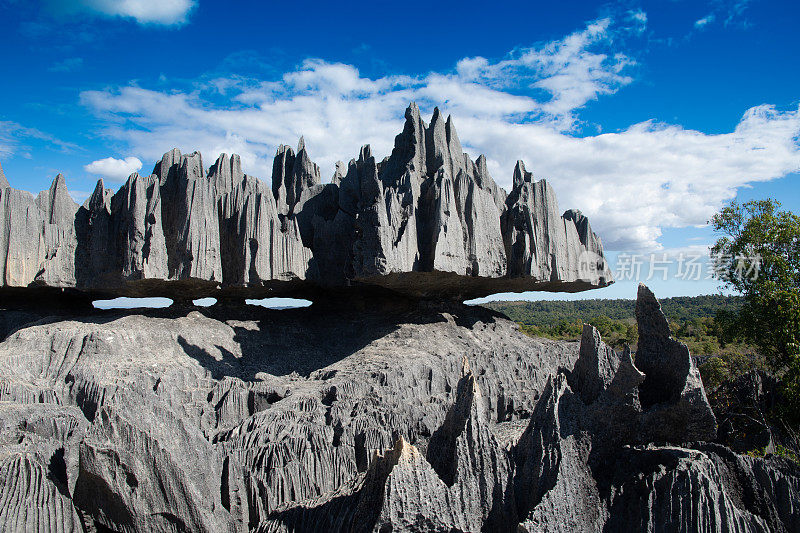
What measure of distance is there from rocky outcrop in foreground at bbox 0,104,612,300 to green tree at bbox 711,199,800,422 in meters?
5.24

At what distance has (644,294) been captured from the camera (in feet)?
24.0

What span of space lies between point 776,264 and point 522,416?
7.40 meters

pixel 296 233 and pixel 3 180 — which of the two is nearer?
pixel 3 180

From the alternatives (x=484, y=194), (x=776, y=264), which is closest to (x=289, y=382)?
(x=484, y=194)

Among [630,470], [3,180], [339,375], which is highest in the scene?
[3,180]

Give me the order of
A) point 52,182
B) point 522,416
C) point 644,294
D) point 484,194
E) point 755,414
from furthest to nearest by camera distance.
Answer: point 484,194 → point 52,182 → point 522,416 → point 755,414 → point 644,294

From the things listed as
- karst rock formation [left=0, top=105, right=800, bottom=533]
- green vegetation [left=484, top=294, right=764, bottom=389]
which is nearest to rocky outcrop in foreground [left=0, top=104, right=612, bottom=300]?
karst rock formation [left=0, top=105, right=800, bottom=533]

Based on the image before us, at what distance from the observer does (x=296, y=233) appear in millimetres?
16062

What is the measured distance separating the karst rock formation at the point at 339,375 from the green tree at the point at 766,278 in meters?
5.24

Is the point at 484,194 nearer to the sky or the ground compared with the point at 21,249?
nearer to the sky

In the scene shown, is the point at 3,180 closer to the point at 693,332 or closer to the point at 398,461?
the point at 398,461

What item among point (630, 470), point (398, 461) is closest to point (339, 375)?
point (398, 461)

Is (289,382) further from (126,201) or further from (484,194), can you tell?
(484,194)

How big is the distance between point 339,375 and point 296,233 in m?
5.97
